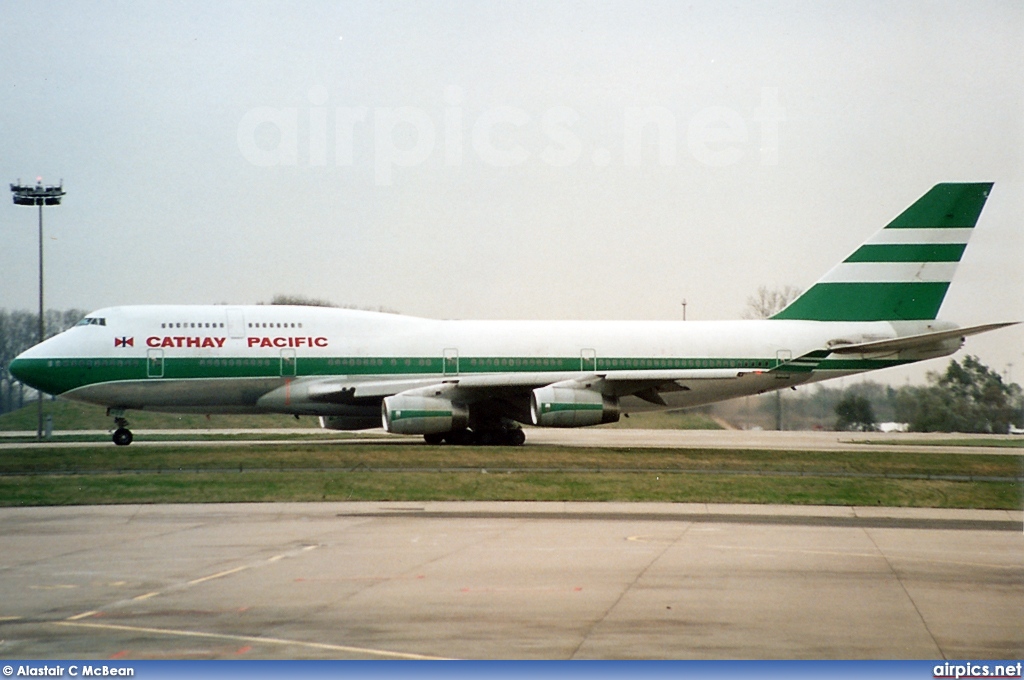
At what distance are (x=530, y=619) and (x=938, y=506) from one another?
40.5 ft

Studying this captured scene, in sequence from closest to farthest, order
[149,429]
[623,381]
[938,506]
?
[938,506] < [623,381] < [149,429]

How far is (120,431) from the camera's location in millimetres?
31328

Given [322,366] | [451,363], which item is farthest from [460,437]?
[322,366]

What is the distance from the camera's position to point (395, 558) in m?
13.1

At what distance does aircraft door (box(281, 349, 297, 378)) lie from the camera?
104 feet

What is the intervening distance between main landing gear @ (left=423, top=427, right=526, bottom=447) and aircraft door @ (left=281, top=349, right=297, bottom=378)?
456 cm

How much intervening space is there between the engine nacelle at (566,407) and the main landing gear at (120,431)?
38.3 feet

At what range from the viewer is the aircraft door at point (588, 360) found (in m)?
33.3

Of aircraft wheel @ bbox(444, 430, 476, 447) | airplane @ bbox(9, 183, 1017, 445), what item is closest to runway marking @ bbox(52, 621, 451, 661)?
airplane @ bbox(9, 183, 1017, 445)

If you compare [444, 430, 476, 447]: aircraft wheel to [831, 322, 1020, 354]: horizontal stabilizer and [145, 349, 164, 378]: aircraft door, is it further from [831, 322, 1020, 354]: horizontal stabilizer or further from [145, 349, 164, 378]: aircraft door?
[831, 322, 1020, 354]: horizontal stabilizer

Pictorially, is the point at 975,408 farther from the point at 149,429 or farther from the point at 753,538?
the point at 149,429

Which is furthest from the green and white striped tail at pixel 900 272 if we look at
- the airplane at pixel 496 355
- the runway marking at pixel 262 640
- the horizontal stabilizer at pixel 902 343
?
the runway marking at pixel 262 640

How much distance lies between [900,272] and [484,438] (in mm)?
14182

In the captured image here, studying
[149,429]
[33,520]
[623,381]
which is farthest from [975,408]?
[149,429]
